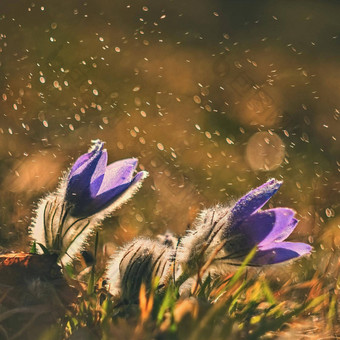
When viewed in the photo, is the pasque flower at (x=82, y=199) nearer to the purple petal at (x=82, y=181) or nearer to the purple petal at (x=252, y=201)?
the purple petal at (x=82, y=181)

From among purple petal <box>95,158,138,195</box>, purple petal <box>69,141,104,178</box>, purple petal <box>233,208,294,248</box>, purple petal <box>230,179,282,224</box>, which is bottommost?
purple petal <box>233,208,294,248</box>

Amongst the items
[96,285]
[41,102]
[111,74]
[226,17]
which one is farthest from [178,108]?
[96,285]

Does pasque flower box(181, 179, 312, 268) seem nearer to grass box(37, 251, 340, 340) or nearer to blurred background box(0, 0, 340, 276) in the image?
grass box(37, 251, 340, 340)

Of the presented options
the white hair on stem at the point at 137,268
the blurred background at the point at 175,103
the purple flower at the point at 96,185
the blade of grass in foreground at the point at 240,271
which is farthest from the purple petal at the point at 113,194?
the blurred background at the point at 175,103

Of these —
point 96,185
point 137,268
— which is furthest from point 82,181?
point 137,268

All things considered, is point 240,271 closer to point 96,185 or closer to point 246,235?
point 246,235

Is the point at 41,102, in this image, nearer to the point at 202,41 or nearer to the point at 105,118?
the point at 105,118

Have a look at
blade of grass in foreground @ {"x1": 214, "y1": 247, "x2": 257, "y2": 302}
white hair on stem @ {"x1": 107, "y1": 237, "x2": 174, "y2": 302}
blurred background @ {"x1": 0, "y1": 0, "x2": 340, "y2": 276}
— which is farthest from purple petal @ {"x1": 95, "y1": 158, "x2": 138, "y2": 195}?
blurred background @ {"x1": 0, "y1": 0, "x2": 340, "y2": 276}
